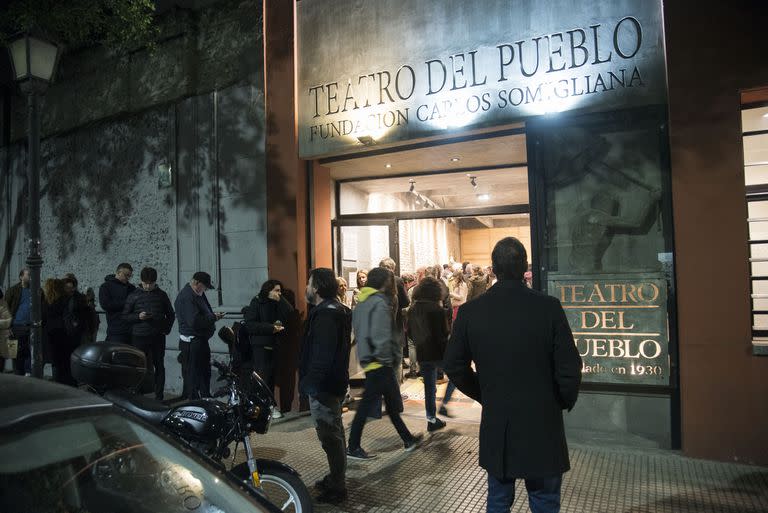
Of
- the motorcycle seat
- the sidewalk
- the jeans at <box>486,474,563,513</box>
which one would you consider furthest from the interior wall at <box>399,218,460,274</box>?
the jeans at <box>486,474,563,513</box>

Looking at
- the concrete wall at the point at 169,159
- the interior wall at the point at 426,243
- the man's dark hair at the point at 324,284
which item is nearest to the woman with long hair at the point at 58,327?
the concrete wall at the point at 169,159

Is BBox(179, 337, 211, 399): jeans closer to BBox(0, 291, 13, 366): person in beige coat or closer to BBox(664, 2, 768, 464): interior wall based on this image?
BBox(0, 291, 13, 366): person in beige coat

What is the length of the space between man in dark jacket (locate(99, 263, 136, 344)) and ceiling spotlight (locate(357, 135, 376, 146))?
3758 mm

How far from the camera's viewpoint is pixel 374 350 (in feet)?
17.1

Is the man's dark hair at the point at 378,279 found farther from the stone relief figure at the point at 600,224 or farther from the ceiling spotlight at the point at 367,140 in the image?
the ceiling spotlight at the point at 367,140

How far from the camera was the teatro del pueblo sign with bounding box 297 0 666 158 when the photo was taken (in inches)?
218

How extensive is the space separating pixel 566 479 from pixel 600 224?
247 centimetres

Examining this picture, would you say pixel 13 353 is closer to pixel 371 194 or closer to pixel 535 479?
pixel 371 194

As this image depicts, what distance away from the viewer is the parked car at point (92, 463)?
1762 millimetres

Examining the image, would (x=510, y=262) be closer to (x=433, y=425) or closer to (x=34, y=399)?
(x=34, y=399)

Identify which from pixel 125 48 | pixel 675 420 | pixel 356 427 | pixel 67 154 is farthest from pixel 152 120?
pixel 675 420

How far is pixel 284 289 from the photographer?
24.0ft

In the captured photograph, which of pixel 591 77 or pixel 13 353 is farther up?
pixel 591 77

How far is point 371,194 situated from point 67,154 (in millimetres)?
5994
